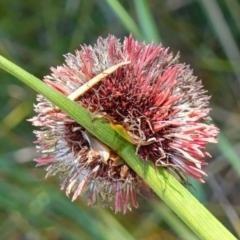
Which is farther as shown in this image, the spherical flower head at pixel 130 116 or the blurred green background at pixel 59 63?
the blurred green background at pixel 59 63

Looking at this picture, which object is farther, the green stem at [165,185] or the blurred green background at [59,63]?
the blurred green background at [59,63]

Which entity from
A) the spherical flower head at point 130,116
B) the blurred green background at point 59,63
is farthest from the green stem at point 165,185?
the blurred green background at point 59,63

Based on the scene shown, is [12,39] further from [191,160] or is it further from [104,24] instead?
[191,160]

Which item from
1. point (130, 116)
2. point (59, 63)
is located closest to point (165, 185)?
A: point (130, 116)

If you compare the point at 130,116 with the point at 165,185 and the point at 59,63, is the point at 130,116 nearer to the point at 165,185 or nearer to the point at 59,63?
the point at 165,185

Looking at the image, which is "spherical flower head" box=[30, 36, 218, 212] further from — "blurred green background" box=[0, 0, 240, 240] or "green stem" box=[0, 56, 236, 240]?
"blurred green background" box=[0, 0, 240, 240]

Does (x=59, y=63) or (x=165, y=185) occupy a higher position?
(x=59, y=63)

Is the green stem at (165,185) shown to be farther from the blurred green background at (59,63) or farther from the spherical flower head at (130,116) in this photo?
the blurred green background at (59,63)
